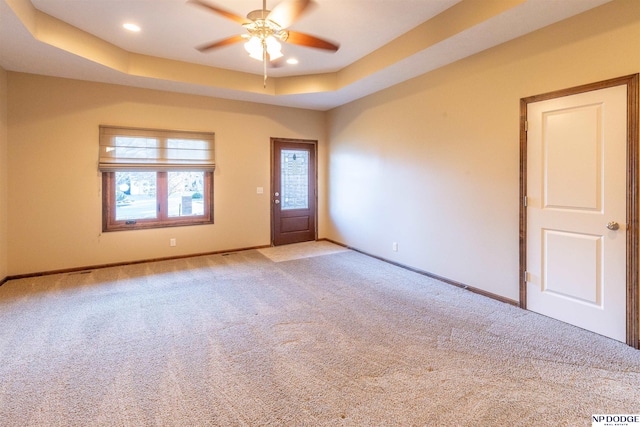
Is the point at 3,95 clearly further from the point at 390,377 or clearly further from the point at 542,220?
the point at 542,220

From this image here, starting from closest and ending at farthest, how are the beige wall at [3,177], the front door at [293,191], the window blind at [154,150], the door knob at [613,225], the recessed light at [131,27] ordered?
the door knob at [613,225]
the recessed light at [131,27]
the beige wall at [3,177]
the window blind at [154,150]
the front door at [293,191]

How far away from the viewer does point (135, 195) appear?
4.99 metres

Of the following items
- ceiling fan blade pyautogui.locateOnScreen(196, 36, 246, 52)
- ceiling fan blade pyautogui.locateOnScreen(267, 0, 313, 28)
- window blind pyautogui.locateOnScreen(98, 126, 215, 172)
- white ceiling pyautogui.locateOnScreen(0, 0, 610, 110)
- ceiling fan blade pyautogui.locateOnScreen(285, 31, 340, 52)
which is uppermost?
white ceiling pyautogui.locateOnScreen(0, 0, 610, 110)

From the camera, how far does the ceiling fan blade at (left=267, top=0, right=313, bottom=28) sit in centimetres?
259

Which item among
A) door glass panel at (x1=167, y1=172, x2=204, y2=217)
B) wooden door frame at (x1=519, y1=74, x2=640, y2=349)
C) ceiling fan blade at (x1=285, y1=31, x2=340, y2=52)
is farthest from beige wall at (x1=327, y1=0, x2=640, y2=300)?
door glass panel at (x1=167, y1=172, x2=204, y2=217)

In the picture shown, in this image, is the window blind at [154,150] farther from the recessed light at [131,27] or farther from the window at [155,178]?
the recessed light at [131,27]

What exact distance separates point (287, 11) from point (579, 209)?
3.09 metres

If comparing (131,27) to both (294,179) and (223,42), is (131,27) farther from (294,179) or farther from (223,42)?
(294,179)

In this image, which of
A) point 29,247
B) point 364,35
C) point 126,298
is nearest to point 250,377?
point 126,298

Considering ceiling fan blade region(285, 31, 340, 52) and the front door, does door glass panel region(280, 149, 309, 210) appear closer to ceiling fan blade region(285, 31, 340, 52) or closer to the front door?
the front door

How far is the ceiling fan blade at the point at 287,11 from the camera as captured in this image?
8.49 feet

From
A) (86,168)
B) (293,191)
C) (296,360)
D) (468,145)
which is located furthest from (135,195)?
(468,145)

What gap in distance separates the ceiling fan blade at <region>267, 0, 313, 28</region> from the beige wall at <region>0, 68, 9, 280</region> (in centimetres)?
371

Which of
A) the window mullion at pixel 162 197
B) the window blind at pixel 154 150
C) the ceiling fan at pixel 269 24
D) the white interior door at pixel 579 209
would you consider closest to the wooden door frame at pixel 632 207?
the white interior door at pixel 579 209
